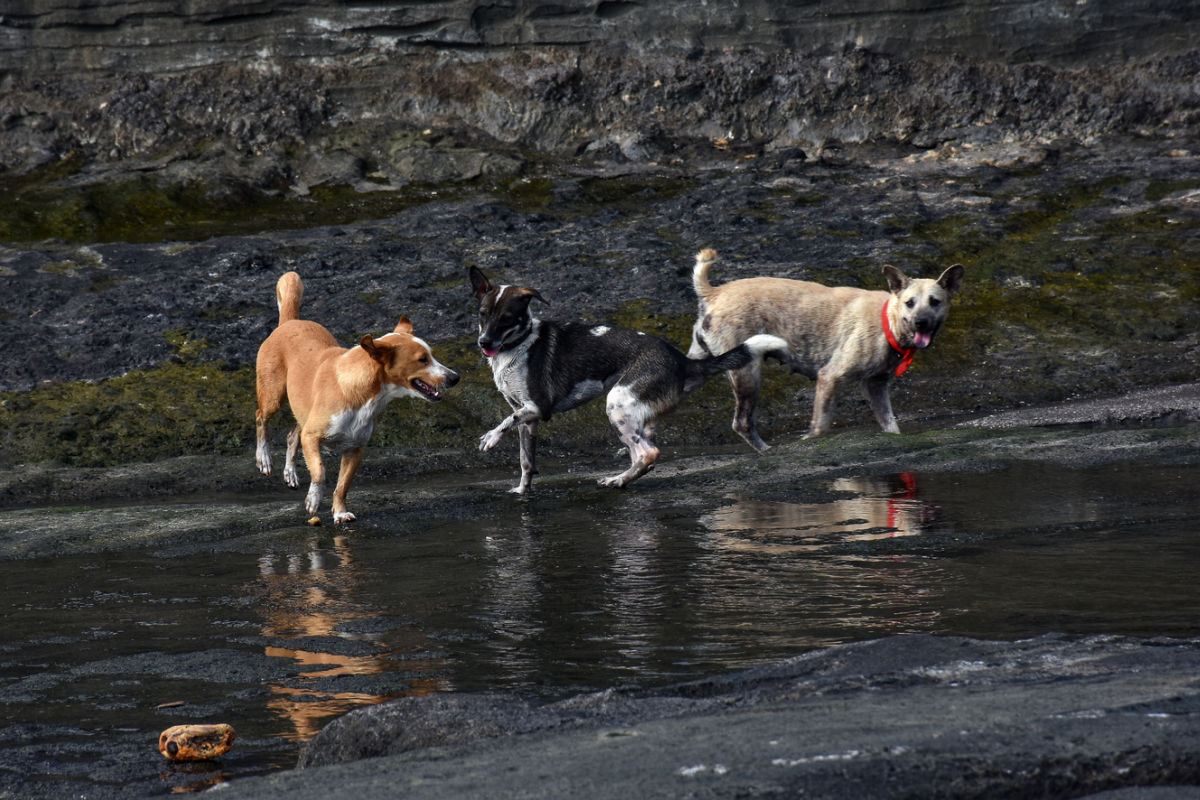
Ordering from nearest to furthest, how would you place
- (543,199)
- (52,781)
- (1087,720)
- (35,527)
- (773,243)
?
(1087,720)
(52,781)
(35,527)
(773,243)
(543,199)

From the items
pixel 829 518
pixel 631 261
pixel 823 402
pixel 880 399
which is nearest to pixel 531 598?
pixel 829 518

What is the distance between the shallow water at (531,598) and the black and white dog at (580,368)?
88 centimetres

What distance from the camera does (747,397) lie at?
11.3 metres

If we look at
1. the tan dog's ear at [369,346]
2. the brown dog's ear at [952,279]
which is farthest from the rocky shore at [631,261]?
the brown dog's ear at [952,279]

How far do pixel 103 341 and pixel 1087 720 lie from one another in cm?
1286

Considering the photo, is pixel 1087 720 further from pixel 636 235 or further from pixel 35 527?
pixel 636 235

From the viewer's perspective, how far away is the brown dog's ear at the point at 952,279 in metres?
11.0

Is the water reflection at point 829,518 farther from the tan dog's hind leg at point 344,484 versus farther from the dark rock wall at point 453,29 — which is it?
the dark rock wall at point 453,29

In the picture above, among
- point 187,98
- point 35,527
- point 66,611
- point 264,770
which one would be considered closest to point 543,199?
point 187,98

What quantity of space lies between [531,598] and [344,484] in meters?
3.00

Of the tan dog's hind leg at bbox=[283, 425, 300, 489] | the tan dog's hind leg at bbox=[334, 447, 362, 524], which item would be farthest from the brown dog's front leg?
the tan dog's hind leg at bbox=[283, 425, 300, 489]

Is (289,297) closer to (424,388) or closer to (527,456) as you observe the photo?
(424,388)

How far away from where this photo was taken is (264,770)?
3.96 metres

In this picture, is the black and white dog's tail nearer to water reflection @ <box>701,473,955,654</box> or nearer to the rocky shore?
the rocky shore
